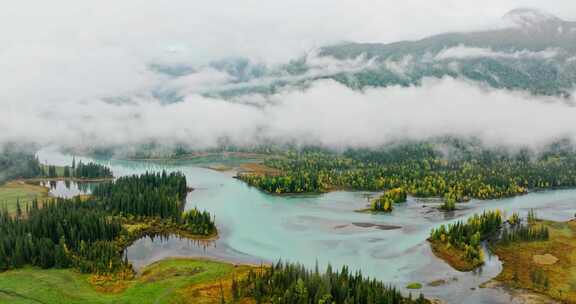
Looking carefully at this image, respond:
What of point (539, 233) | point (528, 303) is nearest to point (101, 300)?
point (528, 303)

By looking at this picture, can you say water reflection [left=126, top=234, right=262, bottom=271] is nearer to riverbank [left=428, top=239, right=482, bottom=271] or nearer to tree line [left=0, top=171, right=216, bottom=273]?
tree line [left=0, top=171, right=216, bottom=273]

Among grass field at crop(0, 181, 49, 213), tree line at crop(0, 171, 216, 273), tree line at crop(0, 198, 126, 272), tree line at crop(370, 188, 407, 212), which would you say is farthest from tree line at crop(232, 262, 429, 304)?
grass field at crop(0, 181, 49, 213)

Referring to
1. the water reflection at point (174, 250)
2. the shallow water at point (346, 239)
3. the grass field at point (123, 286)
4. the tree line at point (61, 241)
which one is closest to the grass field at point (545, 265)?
the shallow water at point (346, 239)

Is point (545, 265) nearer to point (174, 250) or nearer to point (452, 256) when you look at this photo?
point (452, 256)

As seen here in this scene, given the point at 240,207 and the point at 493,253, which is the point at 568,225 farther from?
the point at 240,207

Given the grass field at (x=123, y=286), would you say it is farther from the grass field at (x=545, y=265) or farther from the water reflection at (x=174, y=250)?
the grass field at (x=545, y=265)

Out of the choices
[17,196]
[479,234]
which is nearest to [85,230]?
[17,196]
